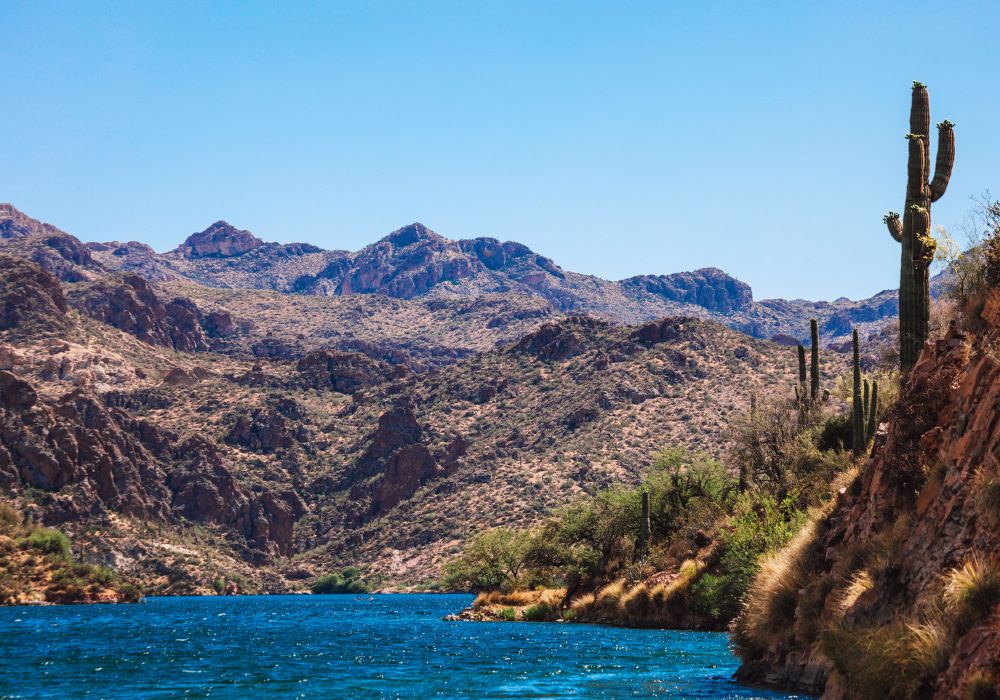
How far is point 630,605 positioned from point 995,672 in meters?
44.2

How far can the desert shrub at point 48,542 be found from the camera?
11288 cm

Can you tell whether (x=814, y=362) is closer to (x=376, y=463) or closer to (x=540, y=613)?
(x=540, y=613)

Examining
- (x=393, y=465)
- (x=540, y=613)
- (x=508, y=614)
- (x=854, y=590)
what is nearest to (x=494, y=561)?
(x=508, y=614)

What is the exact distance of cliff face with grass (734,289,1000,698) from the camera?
11750mm

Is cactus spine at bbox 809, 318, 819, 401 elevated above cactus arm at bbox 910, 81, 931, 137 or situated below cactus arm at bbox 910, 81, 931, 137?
below

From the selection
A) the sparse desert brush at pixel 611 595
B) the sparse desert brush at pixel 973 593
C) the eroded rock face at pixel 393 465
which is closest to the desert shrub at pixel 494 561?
the sparse desert brush at pixel 611 595

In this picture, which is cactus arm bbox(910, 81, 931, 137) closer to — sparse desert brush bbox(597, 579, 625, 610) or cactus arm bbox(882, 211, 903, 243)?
cactus arm bbox(882, 211, 903, 243)

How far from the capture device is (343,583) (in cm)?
16562

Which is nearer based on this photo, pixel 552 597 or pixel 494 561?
pixel 552 597

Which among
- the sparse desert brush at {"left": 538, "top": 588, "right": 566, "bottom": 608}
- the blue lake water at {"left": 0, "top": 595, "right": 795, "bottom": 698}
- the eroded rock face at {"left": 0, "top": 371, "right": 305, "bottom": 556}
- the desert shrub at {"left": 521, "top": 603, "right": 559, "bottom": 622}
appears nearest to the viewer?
the blue lake water at {"left": 0, "top": 595, "right": 795, "bottom": 698}

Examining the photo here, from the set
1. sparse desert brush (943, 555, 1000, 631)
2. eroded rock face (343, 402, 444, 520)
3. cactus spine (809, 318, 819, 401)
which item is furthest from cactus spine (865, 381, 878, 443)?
eroded rock face (343, 402, 444, 520)

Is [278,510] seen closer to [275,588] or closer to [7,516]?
[275,588]

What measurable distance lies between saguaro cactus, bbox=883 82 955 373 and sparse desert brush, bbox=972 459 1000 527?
942 centimetres

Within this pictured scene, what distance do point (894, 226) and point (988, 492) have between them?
13.4 m
